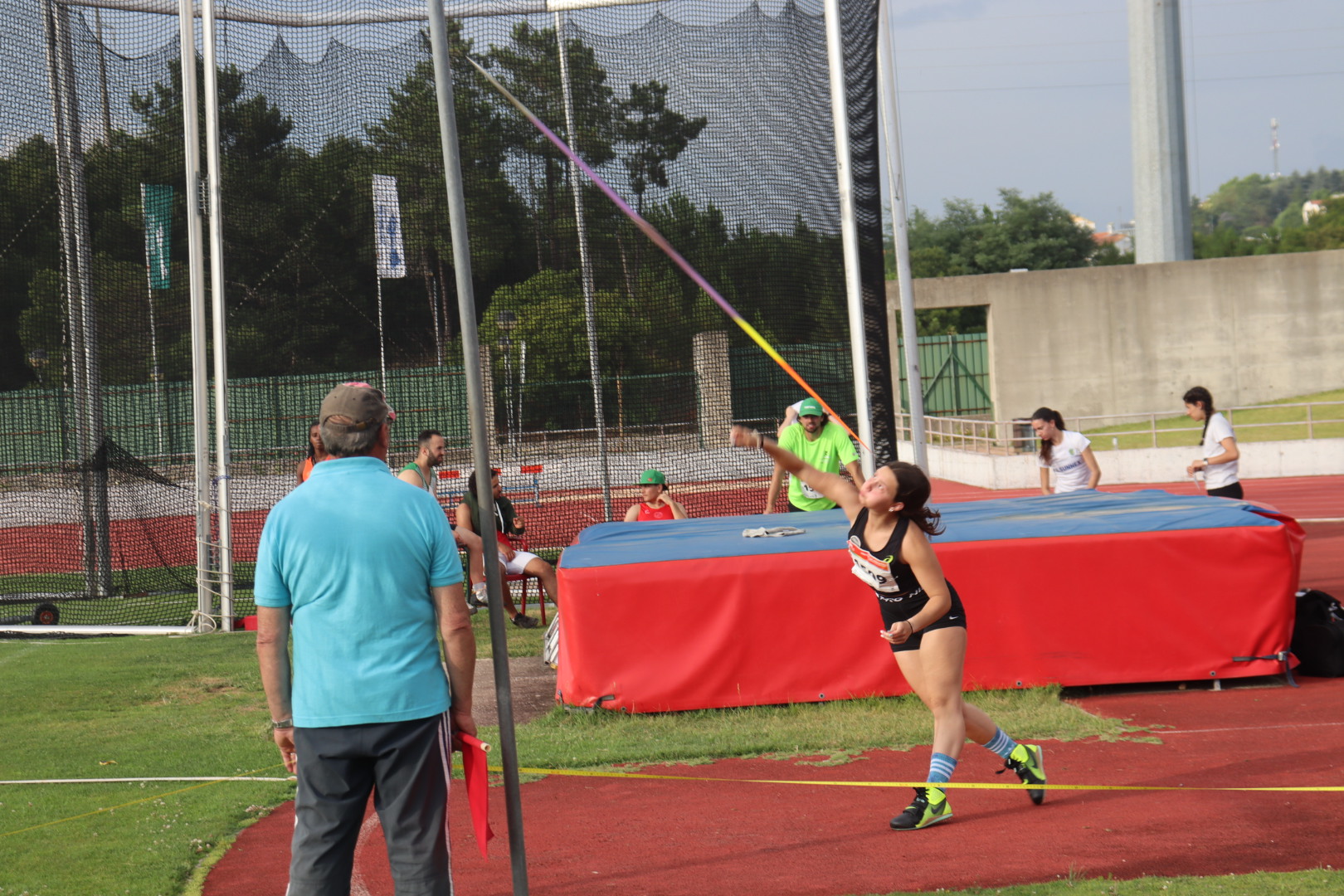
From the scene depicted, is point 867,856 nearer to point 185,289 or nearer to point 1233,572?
point 1233,572

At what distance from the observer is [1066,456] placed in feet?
30.2

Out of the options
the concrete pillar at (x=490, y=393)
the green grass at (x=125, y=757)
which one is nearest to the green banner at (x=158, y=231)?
the concrete pillar at (x=490, y=393)

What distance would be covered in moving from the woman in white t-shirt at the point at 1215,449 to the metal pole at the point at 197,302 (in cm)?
834

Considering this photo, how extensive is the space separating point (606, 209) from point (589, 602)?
677 cm

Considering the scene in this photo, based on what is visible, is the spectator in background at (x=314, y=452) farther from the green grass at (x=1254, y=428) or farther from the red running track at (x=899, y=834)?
the green grass at (x=1254, y=428)

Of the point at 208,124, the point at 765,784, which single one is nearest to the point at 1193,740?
the point at 765,784

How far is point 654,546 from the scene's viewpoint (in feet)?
23.0

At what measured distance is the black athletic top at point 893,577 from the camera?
4.65 metres

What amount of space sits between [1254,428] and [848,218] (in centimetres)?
2321

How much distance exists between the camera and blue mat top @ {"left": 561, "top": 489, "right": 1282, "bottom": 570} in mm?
6727

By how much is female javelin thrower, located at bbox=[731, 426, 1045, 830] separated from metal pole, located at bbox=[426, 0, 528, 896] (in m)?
1.64

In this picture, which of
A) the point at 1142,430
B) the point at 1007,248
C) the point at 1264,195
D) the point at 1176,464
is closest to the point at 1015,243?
the point at 1007,248

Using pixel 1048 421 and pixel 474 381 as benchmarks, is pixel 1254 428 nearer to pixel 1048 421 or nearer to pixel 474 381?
pixel 1048 421

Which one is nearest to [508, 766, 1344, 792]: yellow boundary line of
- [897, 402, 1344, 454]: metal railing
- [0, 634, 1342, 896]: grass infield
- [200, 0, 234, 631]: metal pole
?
[0, 634, 1342, 896]: grass infield
